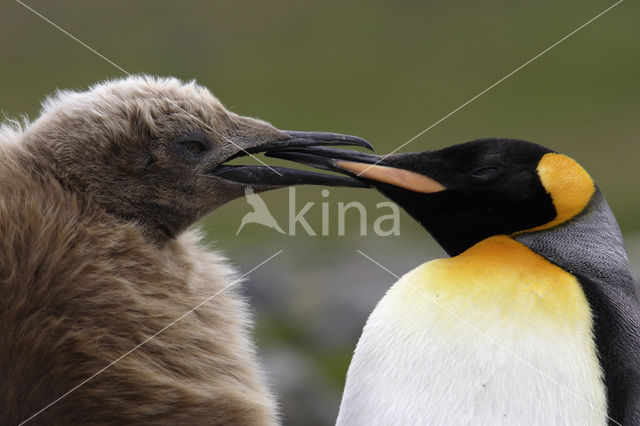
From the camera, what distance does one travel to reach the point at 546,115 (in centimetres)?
1465

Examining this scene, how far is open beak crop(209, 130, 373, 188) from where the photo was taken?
3.95 ft

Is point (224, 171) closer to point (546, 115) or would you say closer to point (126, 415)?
point (126, 415)

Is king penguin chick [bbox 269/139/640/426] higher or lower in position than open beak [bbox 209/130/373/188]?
lower

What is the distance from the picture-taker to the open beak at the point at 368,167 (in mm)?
1175

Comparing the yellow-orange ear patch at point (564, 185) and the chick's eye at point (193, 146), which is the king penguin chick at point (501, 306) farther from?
the chick's eye at point (193, 146)

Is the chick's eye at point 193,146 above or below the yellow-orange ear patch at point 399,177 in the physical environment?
above

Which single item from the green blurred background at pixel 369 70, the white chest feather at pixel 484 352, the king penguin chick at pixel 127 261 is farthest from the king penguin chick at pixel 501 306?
the green blurred background at pixel 369 70

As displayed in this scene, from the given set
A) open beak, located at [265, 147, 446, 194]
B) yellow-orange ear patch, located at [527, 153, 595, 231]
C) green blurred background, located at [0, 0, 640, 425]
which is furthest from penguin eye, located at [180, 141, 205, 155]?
green blurred background, located at [0, 0, 640, 425]

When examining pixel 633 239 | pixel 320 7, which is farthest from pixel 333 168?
pixel 320 7

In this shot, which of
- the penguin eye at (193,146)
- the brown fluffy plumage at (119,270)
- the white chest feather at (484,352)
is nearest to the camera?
the brown fluffy plumage at (119,270)

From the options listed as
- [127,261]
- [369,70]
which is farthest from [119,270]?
[369,70]

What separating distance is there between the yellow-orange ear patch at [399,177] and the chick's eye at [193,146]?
0.21 meters

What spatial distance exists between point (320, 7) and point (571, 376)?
67.9ft

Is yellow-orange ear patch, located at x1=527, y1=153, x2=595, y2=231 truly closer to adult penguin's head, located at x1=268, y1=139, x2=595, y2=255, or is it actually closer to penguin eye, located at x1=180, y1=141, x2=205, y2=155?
adult penguin's head, located at x1=268, y1=139, x2=595, y2=255
